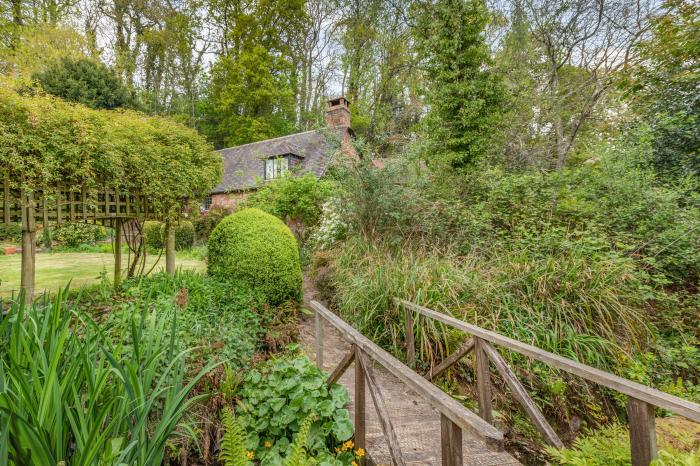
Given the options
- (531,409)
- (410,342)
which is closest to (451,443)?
(531,409)

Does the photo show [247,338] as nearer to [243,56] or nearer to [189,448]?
[189,448]

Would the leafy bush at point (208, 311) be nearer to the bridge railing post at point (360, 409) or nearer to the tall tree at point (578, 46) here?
the bridge railing post at point (360, 409)

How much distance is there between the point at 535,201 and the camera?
19.2 feet

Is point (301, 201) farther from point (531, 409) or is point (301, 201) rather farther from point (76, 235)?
point (76, 235)

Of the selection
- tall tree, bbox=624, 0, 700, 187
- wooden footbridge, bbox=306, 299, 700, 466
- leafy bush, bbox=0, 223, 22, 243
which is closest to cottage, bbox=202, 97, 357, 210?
leafy bush, bbox=0, 223, 22, 243

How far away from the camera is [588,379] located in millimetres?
1941

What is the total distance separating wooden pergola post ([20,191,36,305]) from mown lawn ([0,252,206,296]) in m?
1.88

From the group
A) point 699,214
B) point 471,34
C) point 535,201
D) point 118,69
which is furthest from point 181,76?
point 699,214

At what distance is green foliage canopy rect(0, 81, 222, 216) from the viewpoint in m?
3.47

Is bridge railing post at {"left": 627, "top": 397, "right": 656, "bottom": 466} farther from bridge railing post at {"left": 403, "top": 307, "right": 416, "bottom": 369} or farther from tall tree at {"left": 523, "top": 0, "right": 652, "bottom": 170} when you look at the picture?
tall tree at {"left": 523, "top": 0, "right": 652, "bottom": 170}

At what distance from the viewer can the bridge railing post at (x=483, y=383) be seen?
2.70m

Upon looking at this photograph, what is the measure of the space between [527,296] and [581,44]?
31.2ft

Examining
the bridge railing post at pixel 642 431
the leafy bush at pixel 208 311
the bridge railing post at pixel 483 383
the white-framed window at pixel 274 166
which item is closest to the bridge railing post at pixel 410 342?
the bridge railing post at pixel 483 383

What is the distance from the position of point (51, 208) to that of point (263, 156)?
10.5 m
